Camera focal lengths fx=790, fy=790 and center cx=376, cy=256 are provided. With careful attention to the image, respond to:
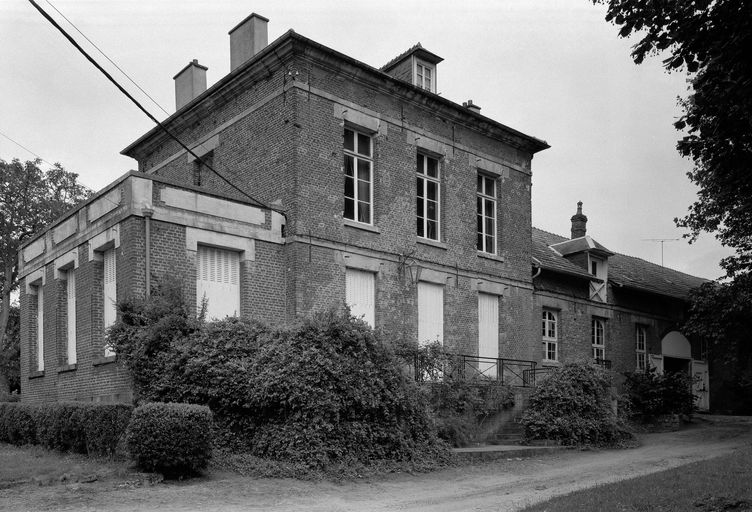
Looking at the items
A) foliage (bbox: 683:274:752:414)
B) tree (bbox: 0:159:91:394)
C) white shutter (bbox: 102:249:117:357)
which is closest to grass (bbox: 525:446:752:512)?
white shutter (bbox: 102:249:117:357)

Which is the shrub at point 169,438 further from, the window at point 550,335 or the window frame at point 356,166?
the window at point 550,335

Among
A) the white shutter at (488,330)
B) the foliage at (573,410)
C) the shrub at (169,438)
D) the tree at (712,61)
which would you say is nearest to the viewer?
the tree at (712,61)

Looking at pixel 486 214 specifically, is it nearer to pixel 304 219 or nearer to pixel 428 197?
pixel 428 197

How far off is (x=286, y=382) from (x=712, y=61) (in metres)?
8.09

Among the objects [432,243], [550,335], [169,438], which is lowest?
[169,438]

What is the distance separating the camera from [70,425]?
46.9ft

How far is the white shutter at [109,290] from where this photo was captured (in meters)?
17.4

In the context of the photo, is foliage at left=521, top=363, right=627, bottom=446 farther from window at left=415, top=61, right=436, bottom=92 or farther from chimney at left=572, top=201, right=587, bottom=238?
chimney at left=572, top=201, right=587, bottom=238

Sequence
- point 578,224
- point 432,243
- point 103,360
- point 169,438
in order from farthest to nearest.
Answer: point 578,224
point 432,243
point 103,360
point 169,438

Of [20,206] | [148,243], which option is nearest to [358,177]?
[148,243]

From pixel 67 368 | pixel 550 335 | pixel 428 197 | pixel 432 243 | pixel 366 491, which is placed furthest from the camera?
pixel 550 335

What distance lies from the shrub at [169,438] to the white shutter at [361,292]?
300 inches

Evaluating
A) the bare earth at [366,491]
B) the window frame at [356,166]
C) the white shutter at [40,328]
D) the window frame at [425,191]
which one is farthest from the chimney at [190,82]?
the bare earth at [366,491]

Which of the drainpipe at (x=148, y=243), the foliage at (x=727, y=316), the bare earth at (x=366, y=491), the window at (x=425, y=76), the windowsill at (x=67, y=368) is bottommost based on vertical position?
the bare earth at (x=366, y=491)
